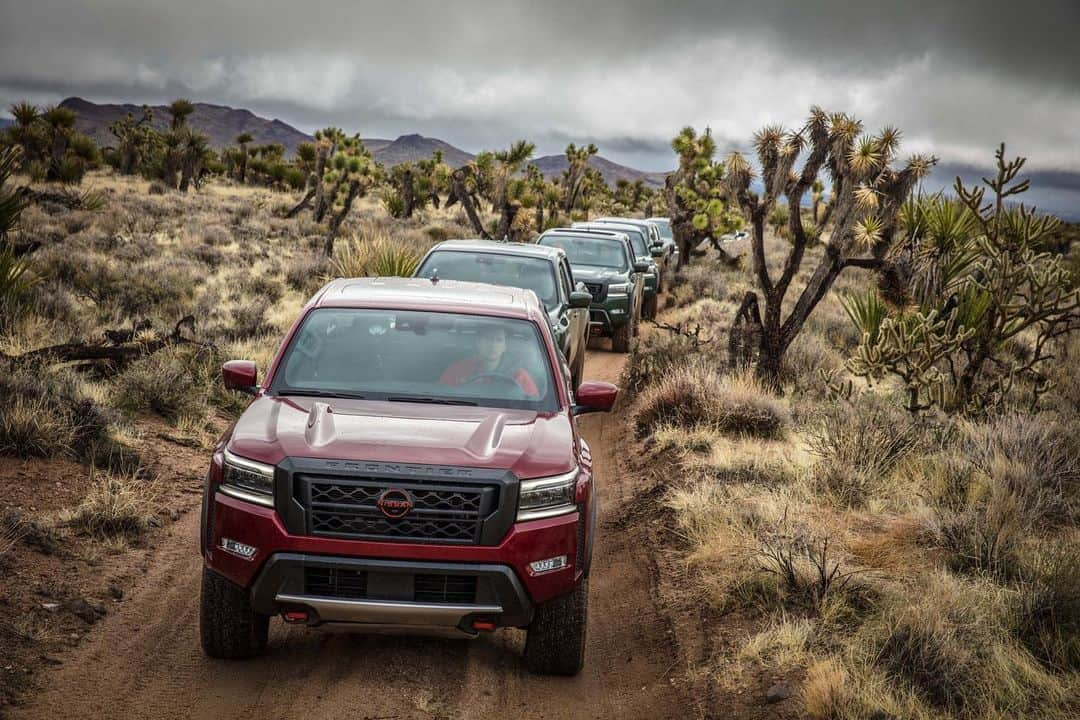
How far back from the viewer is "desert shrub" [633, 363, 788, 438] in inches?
361

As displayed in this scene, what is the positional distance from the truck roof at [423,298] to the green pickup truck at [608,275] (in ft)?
24.2

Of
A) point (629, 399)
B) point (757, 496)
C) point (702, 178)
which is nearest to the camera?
point (757, 496)

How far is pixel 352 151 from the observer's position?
33.0 meters

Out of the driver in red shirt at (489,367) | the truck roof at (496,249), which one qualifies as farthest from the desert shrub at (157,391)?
the driver in red shirt at (489,367)

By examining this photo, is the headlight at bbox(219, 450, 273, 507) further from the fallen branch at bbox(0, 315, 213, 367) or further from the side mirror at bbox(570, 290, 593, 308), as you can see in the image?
the side mirror at bbox(570, 290, 593, 308)

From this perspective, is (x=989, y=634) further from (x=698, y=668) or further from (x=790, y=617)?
(x=698, y=668)

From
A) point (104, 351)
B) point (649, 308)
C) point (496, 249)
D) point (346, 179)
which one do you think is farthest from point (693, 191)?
point (104, 351)

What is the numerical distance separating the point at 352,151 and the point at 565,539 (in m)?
30.8

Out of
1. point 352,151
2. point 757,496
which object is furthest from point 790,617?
point 352,151

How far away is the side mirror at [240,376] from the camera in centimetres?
505

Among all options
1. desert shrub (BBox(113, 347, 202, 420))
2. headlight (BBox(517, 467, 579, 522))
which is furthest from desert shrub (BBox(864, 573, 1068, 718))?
desert shrub (BBox(113, 347, 202, 420))

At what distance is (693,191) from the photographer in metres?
26.8

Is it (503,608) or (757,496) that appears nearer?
(503,608)

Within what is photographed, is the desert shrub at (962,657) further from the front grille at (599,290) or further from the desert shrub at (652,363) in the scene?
the front grille at (599,290)
